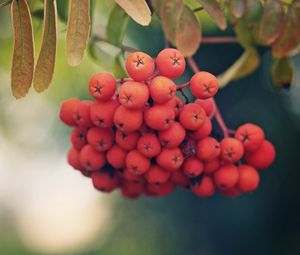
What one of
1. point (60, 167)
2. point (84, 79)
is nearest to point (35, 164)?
point (60, 167)

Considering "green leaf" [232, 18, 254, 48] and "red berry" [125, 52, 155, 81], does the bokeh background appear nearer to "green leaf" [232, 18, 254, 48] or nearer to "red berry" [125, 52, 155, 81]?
"green leaf" [232, 18, 254, 48]

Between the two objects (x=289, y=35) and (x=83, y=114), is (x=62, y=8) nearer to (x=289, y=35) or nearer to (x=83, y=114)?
(x=83, y=114)

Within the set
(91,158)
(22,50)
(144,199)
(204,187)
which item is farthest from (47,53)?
(144,199)

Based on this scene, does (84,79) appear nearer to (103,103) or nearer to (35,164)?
(35,164)

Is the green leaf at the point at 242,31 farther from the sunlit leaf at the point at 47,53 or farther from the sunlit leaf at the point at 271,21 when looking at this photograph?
the sunlit leaf at the point at 47,53

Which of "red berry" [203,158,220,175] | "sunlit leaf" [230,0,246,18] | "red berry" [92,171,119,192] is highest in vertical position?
"sunlit leaf" [230,0,246,18]

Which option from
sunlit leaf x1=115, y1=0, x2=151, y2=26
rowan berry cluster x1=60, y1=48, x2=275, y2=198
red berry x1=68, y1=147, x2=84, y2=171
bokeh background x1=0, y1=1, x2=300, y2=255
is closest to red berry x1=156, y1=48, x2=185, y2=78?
rowan berry cluster x1=60, y1=48, x2=275, y2=198
